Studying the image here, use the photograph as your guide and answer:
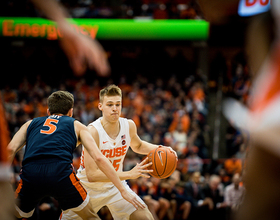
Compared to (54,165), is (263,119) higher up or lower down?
higher up

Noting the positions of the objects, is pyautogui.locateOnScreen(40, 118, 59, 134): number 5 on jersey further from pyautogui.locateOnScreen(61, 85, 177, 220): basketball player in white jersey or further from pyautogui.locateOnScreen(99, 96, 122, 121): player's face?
pyautogui.locateOnScreen(99, 96, 122, 121): player's face

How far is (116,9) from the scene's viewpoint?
15.5 m

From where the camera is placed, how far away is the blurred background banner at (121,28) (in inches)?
568

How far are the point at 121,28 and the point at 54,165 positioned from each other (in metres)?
12.2

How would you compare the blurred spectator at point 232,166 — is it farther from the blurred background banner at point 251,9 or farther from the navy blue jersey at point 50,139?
the blurred background banner at point 251,9

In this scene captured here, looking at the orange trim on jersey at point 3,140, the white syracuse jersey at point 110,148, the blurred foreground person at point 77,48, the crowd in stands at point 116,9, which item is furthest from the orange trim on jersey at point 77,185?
the crowd in stands at point 116,9

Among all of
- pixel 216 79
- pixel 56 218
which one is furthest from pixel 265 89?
pixel 216 79

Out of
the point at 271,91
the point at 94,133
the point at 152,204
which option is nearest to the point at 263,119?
the point at 271,91

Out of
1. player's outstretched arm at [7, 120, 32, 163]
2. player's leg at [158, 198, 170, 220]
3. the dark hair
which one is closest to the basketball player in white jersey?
the dark hair

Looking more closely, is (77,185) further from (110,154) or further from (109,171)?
(110,154)

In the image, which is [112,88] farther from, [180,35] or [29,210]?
[180,35]

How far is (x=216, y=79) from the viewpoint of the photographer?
654 inches

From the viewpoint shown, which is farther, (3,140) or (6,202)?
(3,140)

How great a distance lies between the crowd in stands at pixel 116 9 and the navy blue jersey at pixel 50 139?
12042 mm
